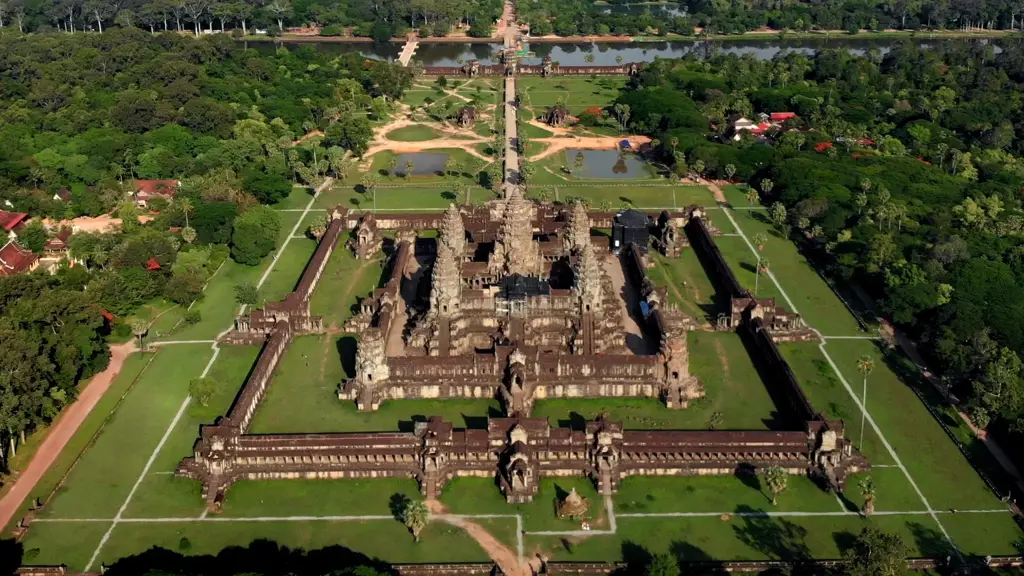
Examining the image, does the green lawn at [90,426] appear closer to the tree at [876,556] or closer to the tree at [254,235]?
the tree at [254,235]

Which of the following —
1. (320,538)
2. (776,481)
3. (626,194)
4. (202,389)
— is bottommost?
(320,538)

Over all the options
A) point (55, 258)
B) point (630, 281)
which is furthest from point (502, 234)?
point (55, 258)

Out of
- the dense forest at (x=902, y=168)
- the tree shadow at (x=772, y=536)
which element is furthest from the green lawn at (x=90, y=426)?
the dense forest at (x=902, y=168)

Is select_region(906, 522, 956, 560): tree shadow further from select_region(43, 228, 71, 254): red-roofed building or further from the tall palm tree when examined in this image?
select_region(43, 228, 71, 254): red-roofed building

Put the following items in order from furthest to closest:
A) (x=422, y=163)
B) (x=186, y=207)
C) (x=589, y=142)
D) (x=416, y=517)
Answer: (x=589, y=142) < (x=422, y=163) < (x=186, y=207) < (x=416, y=517)

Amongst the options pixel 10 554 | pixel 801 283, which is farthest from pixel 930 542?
pixel 10 554

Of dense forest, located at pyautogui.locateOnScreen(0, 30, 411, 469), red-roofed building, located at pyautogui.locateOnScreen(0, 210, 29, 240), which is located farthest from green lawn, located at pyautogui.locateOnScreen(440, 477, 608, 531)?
red-roofed building, located at pyautogui.locateOnScreen(0, 210, 29, 240)

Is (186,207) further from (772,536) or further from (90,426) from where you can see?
(772,536)
